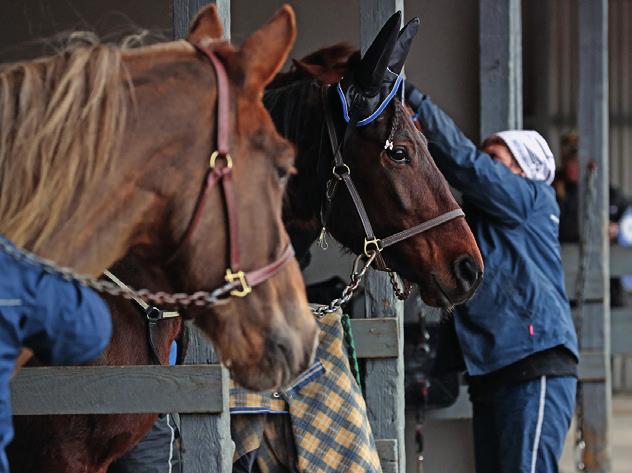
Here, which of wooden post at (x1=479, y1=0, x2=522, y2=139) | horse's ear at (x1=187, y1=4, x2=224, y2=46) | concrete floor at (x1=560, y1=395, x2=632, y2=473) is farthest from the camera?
concrete floor at (x1=560, y1=395, x2=632, y2=473)

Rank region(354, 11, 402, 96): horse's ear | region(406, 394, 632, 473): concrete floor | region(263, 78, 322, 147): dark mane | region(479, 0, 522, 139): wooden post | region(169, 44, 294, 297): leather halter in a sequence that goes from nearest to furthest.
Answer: region(169, 44, 294, 297): leather halter < region(354, 11, 402, 96): horse's ear < region(263, 78, 322, 147): dark mane < region(479, 0, 522, 139): wooden post < region(406, 394, 632, 473): concrete floor

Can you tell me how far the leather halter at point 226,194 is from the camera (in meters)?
2.07

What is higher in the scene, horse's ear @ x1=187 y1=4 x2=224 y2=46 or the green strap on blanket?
horse's ear @ x1=187 y1=4 x2=224 y2=46

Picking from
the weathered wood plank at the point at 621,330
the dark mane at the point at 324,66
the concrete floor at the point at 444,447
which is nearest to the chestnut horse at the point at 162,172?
the dark mane at the point at 324,66

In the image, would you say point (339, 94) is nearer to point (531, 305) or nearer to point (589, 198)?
point (531, 305)

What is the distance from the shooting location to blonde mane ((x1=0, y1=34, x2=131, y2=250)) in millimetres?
1938

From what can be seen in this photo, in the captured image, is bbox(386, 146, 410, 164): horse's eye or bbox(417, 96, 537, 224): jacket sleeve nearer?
bbox(386, 146, 410, 164): horse's eye

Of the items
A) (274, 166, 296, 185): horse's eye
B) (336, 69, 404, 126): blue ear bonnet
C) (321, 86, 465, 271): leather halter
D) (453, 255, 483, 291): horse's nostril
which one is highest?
(336, 69, 404, 126): blue ear bonnet

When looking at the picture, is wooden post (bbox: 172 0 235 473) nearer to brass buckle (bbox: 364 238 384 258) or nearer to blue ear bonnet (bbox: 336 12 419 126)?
brass buckle (bbox: 364 238 384 258)

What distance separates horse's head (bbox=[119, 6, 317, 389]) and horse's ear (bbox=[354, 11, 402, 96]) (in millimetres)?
1217

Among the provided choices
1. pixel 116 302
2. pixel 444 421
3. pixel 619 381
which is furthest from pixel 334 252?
pixel 619 381

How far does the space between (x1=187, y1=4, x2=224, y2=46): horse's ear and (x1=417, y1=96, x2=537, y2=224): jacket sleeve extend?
1.77 metres

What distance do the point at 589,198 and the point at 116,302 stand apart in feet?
12.1

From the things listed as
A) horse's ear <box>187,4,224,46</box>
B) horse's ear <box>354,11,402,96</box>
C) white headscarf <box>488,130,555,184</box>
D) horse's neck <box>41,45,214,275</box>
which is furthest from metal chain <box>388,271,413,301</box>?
horse's neck <box>41,45,214,275</box>
